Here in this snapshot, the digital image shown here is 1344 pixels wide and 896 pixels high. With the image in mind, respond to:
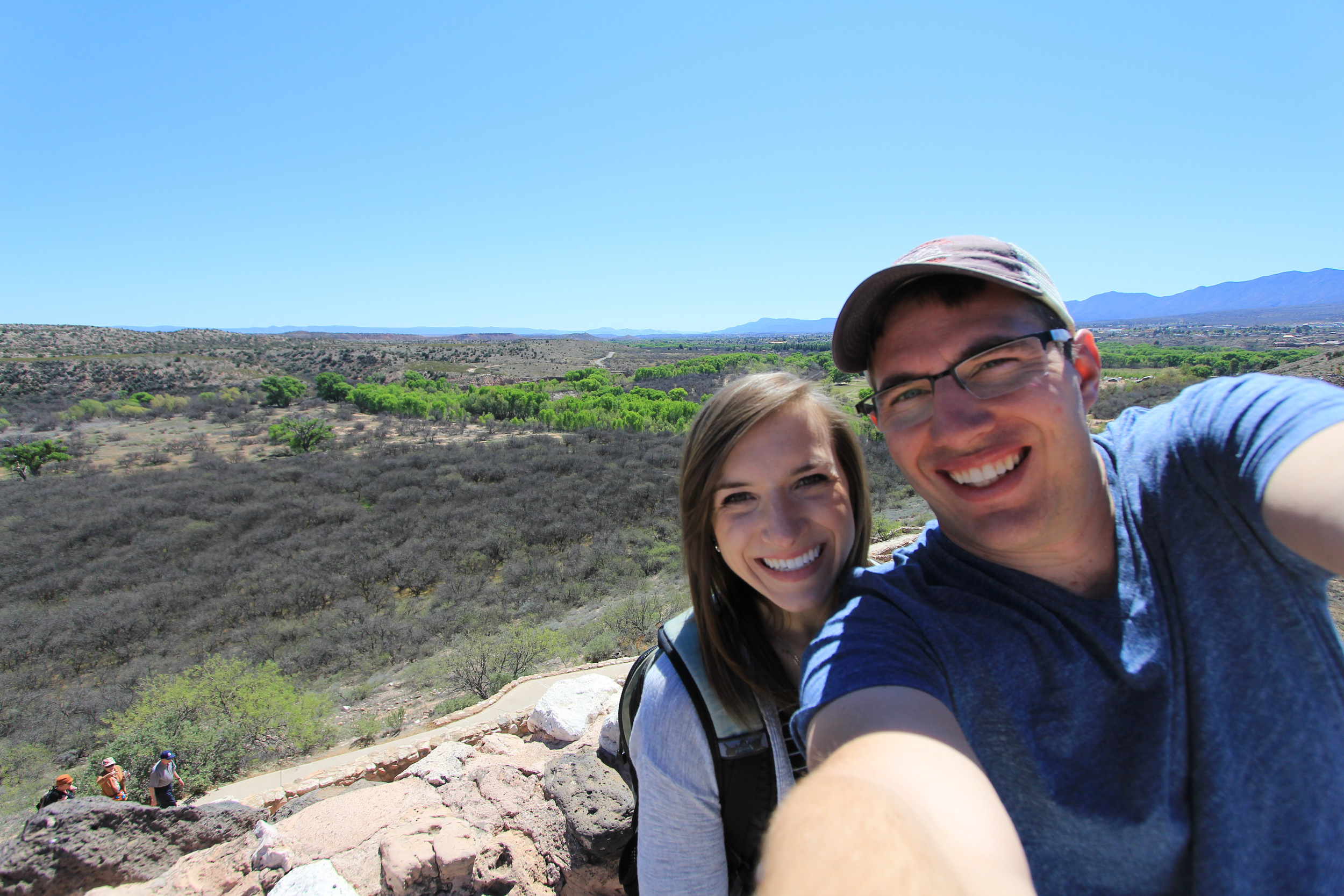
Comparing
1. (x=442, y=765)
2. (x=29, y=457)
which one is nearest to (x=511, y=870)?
(x=442, y=765)

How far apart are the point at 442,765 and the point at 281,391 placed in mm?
44384

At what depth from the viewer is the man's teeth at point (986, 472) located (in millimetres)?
1188

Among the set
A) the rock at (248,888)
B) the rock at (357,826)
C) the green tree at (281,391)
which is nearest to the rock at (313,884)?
the rock at (357,826)

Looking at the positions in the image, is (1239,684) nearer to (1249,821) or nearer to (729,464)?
(1249,821)

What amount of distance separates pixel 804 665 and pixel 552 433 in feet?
98.6

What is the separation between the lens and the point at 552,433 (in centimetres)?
3045

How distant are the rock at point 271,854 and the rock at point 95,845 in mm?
786

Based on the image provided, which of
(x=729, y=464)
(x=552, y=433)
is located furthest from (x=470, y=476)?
(x=729, y=464)

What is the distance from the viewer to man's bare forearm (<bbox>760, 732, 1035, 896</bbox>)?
68 centimetres

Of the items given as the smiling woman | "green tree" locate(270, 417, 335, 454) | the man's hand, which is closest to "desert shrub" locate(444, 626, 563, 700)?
the smiling woman

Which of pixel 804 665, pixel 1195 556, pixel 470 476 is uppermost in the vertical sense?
pixel 1195 556

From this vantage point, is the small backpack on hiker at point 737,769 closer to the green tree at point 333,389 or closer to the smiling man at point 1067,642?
the smiling man at point 1067,642

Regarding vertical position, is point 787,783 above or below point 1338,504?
below

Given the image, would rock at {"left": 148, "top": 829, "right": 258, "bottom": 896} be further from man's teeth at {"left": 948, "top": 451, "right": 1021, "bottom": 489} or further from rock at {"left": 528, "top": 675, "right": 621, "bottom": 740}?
man's teeth at {"left": 948, "top": 451, "right": 1021, "bottom": 489}
